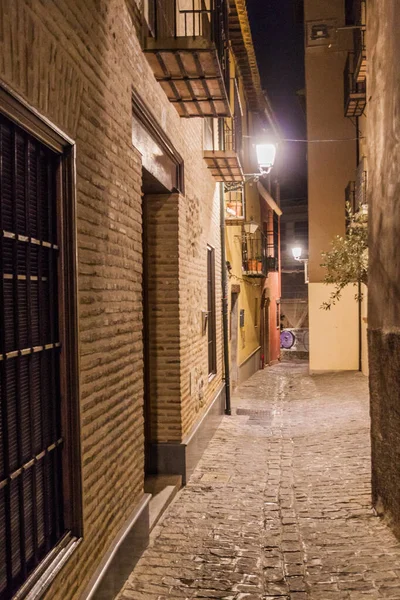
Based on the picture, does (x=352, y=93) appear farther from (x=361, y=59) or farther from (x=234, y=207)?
(x=234, y=207)

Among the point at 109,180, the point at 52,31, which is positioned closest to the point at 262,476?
the point at 109,180

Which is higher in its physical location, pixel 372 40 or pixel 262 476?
pixel 372 40

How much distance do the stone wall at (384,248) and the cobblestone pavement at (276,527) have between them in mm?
617

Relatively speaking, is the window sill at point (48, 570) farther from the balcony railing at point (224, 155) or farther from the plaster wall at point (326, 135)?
the plaster wall at point (326, 135)

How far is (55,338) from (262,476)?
5.47 m

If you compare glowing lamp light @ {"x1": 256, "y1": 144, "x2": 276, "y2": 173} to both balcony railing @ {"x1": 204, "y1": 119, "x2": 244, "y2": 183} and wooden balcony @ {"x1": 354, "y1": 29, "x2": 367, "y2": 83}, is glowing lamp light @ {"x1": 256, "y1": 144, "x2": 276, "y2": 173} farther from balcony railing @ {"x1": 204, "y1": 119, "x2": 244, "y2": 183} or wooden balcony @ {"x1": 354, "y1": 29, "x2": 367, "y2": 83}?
wooden balcony @ {"x1": 354, "y1": 29, "x2": 367, "y2": 83}

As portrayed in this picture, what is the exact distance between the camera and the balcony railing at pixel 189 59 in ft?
19.6

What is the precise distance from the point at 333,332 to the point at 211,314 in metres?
10.1

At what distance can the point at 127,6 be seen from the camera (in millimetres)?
5484

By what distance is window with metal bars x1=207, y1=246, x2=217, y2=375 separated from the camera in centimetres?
1130

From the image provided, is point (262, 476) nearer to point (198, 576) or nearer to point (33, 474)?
point (198, 576)

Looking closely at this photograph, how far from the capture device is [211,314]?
37.2 ft

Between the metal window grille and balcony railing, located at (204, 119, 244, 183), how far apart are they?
22.0ft

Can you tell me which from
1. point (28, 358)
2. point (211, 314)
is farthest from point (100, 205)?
point (211, 314)
